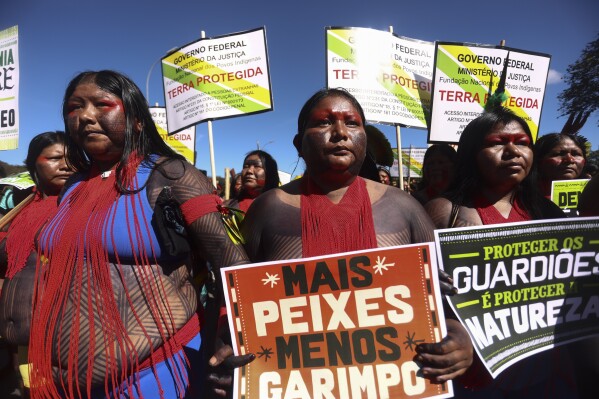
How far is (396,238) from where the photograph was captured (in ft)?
4.11

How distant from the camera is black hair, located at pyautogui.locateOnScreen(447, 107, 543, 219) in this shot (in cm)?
158

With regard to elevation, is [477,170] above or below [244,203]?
above

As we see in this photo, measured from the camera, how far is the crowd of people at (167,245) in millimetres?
1205

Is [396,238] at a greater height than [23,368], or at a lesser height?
greater

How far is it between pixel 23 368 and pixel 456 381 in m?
1.97

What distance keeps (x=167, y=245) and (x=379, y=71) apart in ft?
11.4

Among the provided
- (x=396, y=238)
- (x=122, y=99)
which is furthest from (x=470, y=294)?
(x=122, y=99)

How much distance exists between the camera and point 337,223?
128 cm

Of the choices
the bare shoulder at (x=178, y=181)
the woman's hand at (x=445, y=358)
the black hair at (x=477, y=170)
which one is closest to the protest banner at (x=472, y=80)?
the black hair at (x=477, y=170)

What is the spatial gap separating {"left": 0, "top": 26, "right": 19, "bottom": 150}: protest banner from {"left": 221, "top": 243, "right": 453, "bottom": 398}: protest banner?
147 inches

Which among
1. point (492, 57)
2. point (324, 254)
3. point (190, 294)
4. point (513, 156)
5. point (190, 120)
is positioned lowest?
point (190, 294)

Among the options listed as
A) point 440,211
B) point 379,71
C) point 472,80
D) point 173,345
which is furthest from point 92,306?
point 472,80

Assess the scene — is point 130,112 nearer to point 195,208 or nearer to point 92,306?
point 195,208

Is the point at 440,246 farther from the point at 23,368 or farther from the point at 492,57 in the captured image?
the point at 492,57
